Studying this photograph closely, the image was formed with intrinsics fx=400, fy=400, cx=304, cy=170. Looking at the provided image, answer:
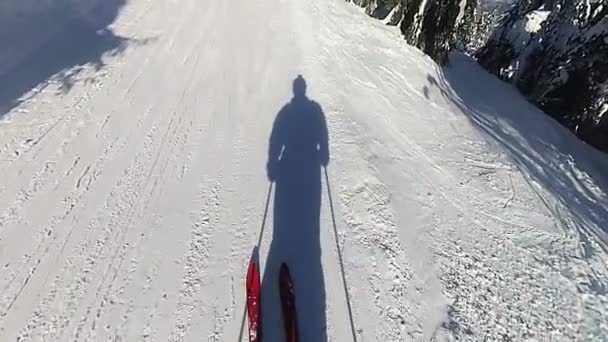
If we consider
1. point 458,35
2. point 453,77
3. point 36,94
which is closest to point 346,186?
point 36,94

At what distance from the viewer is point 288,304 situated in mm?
3609

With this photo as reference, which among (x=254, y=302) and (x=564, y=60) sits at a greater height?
(x=564, y=60)

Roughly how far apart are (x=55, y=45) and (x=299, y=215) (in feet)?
20.0

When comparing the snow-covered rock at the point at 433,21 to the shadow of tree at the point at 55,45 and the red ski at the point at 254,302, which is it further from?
the red ski at the point at 254,302

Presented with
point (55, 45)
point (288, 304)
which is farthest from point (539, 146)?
point (55, 45)

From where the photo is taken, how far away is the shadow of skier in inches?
141

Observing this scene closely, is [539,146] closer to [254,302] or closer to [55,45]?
[254,302]

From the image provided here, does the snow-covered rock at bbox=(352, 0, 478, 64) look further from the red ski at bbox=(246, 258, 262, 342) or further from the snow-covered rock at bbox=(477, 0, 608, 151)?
the red ski at bbox=(246, 258, 262, 342)

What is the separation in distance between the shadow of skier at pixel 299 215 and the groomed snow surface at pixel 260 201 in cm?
2

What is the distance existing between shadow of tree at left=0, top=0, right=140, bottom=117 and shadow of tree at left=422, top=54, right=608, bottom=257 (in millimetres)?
6619

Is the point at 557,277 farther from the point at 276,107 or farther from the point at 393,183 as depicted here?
the point at 276,107

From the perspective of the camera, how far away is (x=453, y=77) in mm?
10367

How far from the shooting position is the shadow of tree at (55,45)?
20.5 feet

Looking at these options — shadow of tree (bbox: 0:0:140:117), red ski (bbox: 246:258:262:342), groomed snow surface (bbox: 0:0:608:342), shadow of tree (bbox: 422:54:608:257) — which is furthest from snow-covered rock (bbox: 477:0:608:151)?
shadow of tree (bbox: 0:0:140:117)
